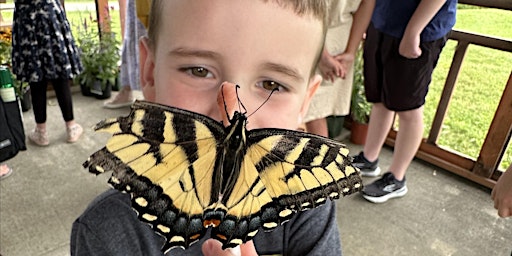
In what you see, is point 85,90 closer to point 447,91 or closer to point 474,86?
point 447,91

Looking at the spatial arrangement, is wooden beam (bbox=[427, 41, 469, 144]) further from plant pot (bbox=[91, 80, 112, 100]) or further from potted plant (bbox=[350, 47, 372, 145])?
plant pot (bbox=[91, 80, 112, 100])

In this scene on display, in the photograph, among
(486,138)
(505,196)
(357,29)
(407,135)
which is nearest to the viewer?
(505,196)

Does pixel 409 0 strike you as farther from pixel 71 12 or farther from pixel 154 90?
pixel 71 12

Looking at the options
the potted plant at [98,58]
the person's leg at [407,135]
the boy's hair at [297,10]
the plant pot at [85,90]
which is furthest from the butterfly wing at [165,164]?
the plant pot at [85,90]

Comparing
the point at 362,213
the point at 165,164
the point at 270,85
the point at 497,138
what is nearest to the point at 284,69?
the point at 270,85

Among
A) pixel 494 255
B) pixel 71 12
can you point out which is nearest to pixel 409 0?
pixel 494 255

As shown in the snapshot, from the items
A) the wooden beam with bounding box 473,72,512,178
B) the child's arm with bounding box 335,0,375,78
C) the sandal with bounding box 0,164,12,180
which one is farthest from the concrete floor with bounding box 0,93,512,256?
the child's arm with bounding box 335,0,375,78
